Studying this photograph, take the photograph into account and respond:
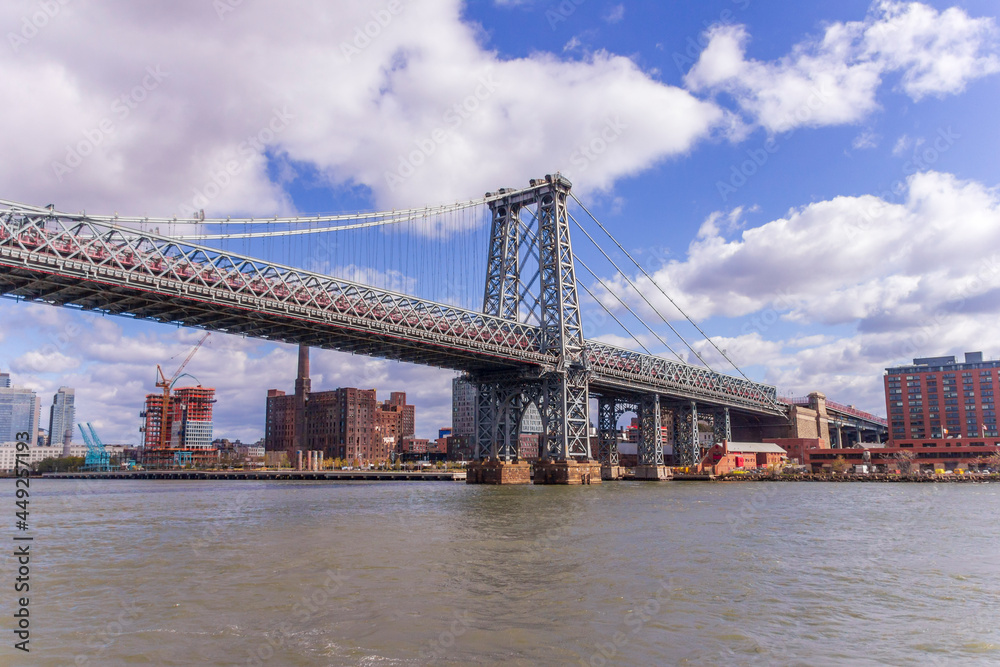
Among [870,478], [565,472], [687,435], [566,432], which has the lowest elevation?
[870,478]

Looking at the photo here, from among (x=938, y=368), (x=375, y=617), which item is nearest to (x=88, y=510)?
(x=375, y=617)

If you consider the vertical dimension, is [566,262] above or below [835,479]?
above

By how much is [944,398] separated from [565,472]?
134505mm

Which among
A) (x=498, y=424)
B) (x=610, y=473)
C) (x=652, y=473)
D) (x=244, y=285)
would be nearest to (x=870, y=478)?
(x=652, y=473)

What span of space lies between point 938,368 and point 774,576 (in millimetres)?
180553

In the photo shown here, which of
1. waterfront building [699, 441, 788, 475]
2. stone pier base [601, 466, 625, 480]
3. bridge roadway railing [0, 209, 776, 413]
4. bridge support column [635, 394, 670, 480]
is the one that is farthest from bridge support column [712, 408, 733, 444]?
bridge roadway railing [0, 209, 776, 413]

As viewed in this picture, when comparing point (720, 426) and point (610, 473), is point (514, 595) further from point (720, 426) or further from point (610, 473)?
point (720, 426)

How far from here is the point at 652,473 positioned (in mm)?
104750

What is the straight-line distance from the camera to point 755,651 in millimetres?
12461

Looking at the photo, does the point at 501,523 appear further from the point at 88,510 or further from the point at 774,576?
the point at 88,510

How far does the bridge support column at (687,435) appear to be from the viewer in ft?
382

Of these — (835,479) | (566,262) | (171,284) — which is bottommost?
(835,479)

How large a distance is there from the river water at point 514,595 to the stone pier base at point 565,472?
4268 cm

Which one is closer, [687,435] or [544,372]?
[544,372]
